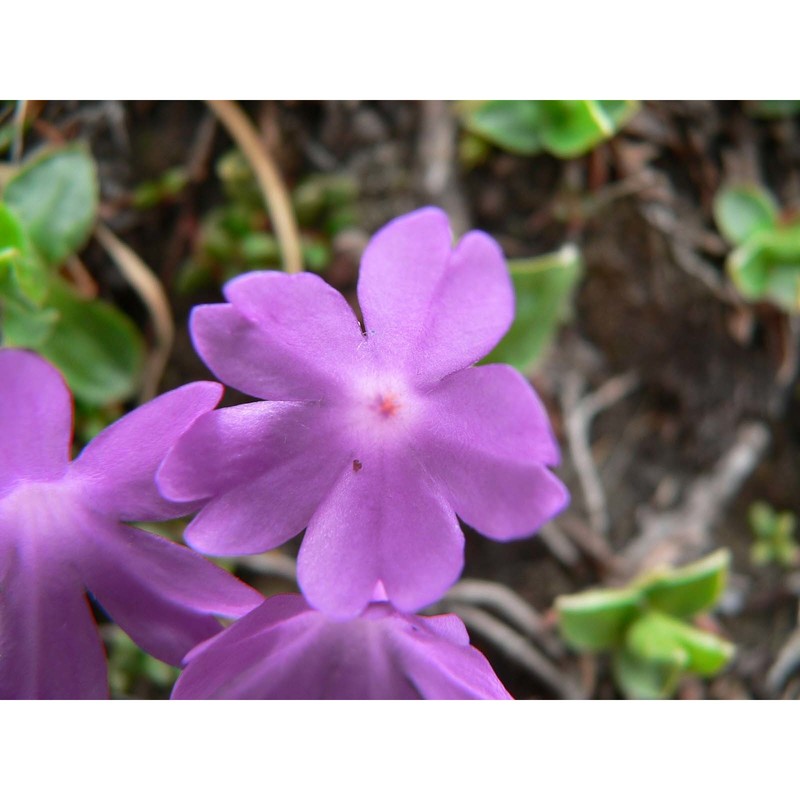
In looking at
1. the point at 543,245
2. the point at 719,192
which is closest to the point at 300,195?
the point at 543,245

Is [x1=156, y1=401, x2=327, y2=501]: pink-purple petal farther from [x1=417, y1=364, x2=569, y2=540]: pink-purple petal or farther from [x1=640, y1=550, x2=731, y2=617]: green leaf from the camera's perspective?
[x1=640, y1=550, x2=731, y2=617]: green leaf

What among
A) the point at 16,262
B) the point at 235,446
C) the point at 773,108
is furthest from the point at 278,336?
the point at 773,108

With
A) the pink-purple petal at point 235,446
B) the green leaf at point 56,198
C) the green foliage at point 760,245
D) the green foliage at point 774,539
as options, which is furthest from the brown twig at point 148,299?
A: the green foliage at point 774,539

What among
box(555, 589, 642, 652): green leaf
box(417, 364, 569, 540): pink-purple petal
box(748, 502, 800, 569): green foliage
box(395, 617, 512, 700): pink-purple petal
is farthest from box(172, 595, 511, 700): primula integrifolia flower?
box(748, 502, 800, 569): green foliage

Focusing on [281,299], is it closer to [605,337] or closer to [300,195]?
[300,195]

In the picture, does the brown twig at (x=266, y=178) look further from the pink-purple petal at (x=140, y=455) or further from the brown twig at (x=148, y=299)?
the pink-purple petal at (x=140, y=455)

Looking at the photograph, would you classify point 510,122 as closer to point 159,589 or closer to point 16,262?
point 16,262

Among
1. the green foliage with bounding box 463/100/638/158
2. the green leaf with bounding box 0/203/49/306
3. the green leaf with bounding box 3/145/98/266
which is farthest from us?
the green foliage with bounding box 463/100/638/158
